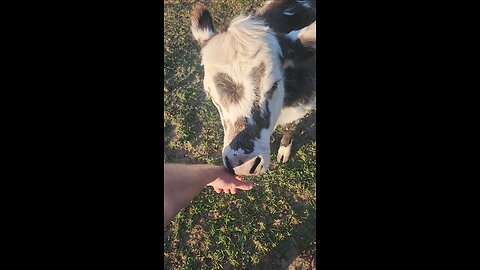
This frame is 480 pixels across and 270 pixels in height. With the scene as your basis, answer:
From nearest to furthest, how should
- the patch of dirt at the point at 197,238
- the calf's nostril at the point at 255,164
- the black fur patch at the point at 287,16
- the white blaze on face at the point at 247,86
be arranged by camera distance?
the white blaze on face at the point at 247,86, the calf's nostril at the point at 255,164, the black fur patch at the point at 287,16, the patch of dirt at the point at 197,238

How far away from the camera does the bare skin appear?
3.21 meters

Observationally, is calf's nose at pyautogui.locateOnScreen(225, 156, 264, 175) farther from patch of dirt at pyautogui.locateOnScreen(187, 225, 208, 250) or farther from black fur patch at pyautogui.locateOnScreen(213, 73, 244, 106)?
patch of dirt at pyautogui.locateOnScreen(187, 225, 208, 250)

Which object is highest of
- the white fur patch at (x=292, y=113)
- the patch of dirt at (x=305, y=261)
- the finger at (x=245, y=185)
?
the white fur patch at (x=292, y=113)

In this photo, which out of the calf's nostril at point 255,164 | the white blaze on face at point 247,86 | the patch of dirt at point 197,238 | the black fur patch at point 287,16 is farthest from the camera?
the patch of dirt at point 197,238

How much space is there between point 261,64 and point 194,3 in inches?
44.2

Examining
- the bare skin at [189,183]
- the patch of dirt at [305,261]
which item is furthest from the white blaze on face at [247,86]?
the patch of dirt at [305,261]

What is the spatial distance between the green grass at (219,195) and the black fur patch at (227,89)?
55 centimetres

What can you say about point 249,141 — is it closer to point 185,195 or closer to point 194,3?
point 185,195

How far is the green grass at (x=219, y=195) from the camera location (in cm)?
323

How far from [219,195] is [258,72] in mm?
1153

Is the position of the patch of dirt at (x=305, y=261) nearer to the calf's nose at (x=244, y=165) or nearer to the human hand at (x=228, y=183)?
the human hand at (x=228, y=183)

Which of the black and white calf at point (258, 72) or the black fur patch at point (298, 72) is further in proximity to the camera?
the black fur patch at point (298, 72)

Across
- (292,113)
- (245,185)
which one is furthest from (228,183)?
(292,113)

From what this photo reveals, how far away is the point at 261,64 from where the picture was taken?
291 centimetres
